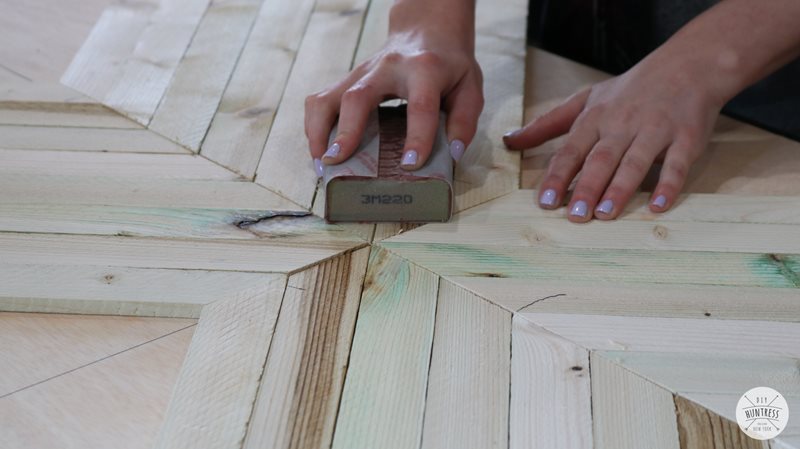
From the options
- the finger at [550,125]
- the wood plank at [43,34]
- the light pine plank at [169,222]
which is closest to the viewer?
the light pine plank at [169,222]

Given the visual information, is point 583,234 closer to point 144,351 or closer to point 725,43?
point 725,43

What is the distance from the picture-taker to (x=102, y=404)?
750 mm

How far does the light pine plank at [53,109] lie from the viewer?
1.11m

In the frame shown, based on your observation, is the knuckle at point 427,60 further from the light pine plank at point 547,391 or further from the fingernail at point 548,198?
the light pine plank at point 547,391

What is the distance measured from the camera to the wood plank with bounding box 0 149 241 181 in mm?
1009

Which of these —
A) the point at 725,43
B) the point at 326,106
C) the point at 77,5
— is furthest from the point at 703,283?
the point at 77,5

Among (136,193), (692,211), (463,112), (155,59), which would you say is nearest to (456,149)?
(463,112)

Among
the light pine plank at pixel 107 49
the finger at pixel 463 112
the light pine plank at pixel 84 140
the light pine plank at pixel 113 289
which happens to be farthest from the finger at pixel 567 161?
the light pine plank at pixel 107 49

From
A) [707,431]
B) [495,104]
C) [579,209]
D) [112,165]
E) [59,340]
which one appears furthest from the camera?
[495,104]

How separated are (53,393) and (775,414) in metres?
0.63

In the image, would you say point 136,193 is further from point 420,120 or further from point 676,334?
point 676,334

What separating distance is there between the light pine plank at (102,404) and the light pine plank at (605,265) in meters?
0.27

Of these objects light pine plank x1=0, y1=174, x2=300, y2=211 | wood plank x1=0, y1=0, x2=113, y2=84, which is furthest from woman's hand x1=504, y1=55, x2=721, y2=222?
wood plank x1=0, y1=0, x2=113, y2=84

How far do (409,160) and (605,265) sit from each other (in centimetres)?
23
